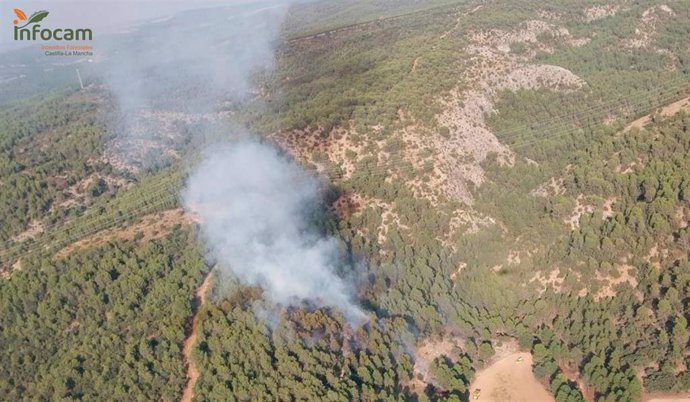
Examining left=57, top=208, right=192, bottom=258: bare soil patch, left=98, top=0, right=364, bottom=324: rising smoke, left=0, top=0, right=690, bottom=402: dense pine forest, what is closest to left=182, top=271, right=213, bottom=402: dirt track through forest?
left=0, top=0, right=690, bottom=402: dense pine forest

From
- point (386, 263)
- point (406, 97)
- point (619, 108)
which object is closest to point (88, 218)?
point (386, 263)

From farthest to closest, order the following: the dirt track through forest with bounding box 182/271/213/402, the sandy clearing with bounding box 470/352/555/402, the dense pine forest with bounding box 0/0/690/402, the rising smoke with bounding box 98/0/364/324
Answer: the rising smoke with bounding box 98/0/364/324, the sandy clearing with bounding box 470/352/555/402, the dense pine forest with bounding box 0/0/690/402, the dirt track through forest with bounding box 182/271/213/402

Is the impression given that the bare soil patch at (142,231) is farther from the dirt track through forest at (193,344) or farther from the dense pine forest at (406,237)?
the dirt track through forest at (193,344)

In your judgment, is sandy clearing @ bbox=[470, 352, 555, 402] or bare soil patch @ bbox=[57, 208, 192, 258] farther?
bare soil patch @ bbox=[57, 208, 192, 258]

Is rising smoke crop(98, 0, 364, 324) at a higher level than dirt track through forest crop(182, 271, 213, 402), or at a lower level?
higher

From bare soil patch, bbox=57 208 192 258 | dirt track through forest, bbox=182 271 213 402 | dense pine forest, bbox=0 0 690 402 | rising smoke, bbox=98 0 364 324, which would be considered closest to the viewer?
dirt track through forest, bbox=182 271 213 402

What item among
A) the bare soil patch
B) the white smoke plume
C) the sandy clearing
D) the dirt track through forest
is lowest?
the sandy clearing

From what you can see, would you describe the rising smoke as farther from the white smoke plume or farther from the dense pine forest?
the dense pine forest
